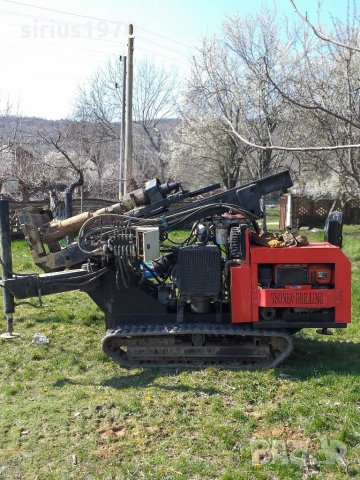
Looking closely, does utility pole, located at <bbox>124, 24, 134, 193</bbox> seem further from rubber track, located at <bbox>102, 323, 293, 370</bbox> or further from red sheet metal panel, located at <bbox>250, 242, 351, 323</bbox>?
red sheet metal panel, located at <bbox>250, 242, 351, 323</bbox>

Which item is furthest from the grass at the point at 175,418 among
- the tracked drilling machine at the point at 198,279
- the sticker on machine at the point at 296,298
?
the sticker on machine at the point at 296,298

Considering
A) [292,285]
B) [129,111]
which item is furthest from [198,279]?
[129,111]

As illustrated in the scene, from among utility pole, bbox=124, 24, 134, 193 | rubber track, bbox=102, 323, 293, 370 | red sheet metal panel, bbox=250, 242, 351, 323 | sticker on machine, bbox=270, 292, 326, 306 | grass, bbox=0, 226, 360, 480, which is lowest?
grass, bbox=0, 226, 360, 480

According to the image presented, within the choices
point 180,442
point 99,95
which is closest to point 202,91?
point 180,442

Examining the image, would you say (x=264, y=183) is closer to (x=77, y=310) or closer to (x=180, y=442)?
(x=180, y=442)

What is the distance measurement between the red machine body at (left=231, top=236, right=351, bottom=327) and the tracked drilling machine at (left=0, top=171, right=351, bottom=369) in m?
0.01

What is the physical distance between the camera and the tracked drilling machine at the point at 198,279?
5.88 m

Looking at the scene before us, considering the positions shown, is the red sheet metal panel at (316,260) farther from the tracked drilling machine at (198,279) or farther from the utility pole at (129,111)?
the utility pole at (129,111)

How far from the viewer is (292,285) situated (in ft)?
19.3

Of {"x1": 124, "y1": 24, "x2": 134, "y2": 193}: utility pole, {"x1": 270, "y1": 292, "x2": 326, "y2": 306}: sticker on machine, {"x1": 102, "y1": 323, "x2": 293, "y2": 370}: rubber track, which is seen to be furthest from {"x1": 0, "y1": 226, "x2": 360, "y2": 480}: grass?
{"x1": 124, "y1": 24, "x2": 134, "y2": 193}: utility pole

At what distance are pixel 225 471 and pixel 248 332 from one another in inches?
82.7

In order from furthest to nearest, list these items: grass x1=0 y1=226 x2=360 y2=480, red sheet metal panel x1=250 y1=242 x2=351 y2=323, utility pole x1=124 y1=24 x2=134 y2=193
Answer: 1. utility pole x1=124 y1=24 x2=134 y2=193
2. red sheet metal panel x1=250 y1=242 x2=351 y2=323
3. grass x1=0 y1=226 x2=360 y2=480

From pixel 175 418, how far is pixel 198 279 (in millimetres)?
1712

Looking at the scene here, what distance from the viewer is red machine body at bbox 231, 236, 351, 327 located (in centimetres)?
584
